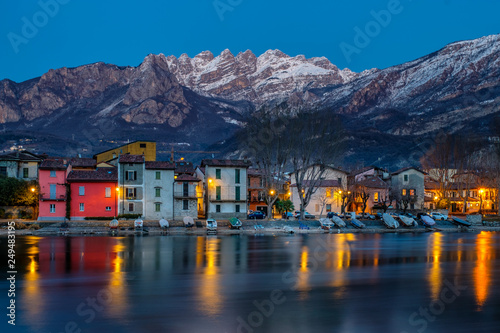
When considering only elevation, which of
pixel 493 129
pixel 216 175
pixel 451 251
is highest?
pixel 493 129

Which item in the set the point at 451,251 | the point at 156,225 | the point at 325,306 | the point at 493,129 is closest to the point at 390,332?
the point at 325,306

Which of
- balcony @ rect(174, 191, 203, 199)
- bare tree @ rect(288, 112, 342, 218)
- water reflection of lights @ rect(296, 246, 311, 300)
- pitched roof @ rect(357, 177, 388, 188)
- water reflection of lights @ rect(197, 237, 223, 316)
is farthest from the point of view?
pitched roof @ rect(357, 177, 388, 188)

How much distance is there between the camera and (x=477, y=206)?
4353 inches

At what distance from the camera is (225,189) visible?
7706 cm

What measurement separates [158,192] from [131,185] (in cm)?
397

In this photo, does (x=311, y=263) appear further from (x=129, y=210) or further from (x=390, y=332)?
(x=129, y=210)

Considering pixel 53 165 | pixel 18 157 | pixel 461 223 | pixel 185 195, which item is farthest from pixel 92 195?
pixel 461 223

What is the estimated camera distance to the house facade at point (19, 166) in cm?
7662

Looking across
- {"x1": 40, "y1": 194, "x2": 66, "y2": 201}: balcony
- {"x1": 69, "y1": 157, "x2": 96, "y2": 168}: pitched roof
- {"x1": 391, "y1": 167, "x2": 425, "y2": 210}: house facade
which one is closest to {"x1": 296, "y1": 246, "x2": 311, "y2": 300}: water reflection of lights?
{"x1": 40, "y1": 194, "x2": 66, "y2": 201}: balcony

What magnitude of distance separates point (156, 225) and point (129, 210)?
6.51m

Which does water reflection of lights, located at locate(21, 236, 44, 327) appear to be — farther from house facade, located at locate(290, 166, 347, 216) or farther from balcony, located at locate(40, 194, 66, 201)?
house facade, located at locate(290, 166, 347, 216)

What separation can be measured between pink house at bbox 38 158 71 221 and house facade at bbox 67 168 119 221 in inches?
43.0

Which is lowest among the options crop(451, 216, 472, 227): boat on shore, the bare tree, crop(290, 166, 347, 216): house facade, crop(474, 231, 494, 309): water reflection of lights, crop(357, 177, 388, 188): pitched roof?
crop(474, 231, 494, 309): water reflection of lights
